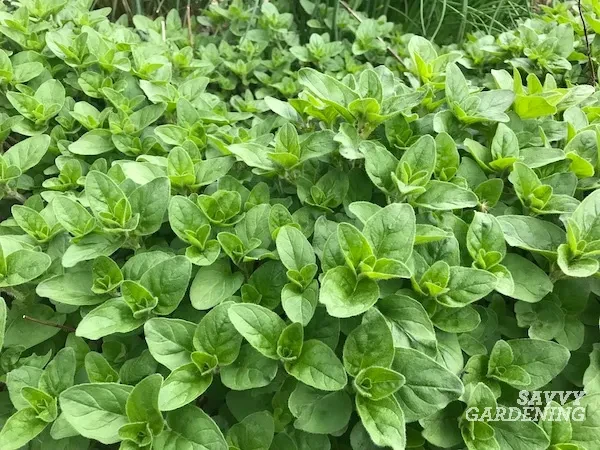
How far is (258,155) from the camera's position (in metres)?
1.07

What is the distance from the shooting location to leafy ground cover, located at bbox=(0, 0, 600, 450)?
2.61 ft

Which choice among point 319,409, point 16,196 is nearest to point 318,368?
point 319,409

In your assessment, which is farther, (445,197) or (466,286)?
(445,197)

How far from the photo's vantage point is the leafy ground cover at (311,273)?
2.61 feet

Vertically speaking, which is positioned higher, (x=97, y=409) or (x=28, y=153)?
(x=28, y=153)

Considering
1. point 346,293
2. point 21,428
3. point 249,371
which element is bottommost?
point 21,428

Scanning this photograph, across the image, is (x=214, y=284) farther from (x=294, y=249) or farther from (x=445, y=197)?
(x=445, y=197)

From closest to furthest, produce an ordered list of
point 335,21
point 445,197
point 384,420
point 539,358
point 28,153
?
point 384,420 → point 539,358 → point 445,197 → point 28,153 → point 335,21

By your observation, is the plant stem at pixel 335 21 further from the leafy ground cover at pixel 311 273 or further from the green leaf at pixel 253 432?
the green leaf at pixel 253 432

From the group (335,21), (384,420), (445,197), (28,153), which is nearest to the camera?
(384,420)

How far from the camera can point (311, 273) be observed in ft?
2.83

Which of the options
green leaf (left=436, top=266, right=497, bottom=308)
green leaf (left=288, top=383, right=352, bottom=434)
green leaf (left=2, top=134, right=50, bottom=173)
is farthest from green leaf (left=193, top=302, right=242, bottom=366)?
green leaf (left=2, top=134, right=50, bottom=173)

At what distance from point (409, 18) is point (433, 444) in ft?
7.28

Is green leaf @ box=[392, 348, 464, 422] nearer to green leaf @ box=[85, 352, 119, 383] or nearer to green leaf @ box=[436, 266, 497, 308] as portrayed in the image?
green leaf @ box=[436, 266, 497, 308]
